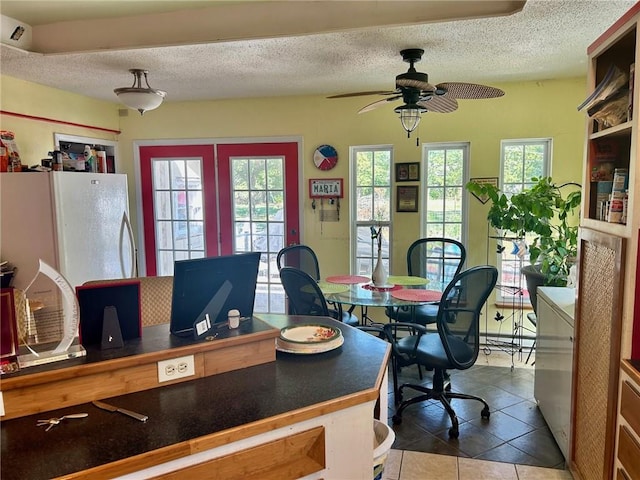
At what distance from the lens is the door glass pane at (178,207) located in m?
4.69

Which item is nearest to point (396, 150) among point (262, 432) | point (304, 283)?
point (304, 283)

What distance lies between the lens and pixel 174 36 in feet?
8.74

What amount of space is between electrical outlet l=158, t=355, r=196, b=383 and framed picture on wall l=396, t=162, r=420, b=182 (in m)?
3.11

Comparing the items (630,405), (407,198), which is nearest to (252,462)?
(630,405)

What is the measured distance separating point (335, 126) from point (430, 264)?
1599 mm

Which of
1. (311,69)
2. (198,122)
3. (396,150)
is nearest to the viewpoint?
(311,69)

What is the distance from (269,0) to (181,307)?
179 cm

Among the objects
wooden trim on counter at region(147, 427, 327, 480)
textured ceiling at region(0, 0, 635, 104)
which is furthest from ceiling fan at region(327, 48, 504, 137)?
wooden trim on counter at region(147, 427, 327, 480)

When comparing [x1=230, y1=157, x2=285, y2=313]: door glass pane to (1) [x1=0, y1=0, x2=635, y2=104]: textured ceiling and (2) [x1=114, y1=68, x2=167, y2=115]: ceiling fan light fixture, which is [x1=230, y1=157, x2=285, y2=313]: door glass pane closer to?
(1) [x1=0, y1=0, x2=635, y2=104]: textured ceiling

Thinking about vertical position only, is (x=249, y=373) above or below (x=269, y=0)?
below

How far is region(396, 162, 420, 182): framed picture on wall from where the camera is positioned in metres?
4.18

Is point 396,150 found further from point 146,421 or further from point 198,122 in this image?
point 146,421

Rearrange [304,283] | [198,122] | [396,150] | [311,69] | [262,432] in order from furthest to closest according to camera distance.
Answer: [198,122] → [396,150] → [311,69] → [304,283] → [262,432]

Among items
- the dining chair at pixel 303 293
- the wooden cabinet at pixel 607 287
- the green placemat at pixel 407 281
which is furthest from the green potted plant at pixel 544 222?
the dining chair at pixel 303 293
